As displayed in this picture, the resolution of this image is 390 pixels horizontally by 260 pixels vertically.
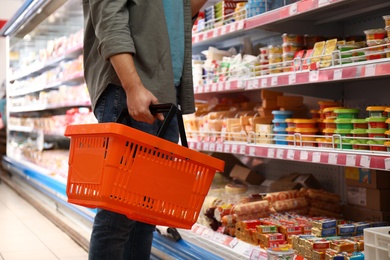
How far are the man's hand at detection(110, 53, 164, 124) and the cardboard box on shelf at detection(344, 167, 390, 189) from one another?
138 centimetres

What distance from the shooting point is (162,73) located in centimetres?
192

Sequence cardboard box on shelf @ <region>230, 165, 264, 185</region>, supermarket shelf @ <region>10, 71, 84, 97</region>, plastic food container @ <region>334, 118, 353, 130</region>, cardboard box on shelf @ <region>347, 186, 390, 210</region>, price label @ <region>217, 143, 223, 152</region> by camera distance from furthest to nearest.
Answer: supermarket shelf @ <region>10, 71, 84, 97</region> → cardboard box on shelf @ <region>230, 165, 264, 185</region> → price label @ <region>217, 143, 223, 152</region> → cardboard box on shelf @ <region>347, 186, 390, 210</region> → plastic food container @ <region>334, 118, 353, 130</region>

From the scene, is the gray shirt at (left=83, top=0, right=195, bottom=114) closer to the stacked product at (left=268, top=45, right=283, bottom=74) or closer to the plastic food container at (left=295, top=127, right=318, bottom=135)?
the plastic food container at (left=295, top=127, right=318, bottom=135)

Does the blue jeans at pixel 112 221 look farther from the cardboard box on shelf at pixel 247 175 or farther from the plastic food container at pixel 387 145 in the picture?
the cardboard box on shelf at pixel 247 175

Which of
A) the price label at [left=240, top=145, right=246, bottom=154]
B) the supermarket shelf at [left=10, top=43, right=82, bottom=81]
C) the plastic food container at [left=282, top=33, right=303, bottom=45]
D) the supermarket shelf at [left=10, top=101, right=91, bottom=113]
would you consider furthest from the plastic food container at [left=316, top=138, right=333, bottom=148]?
the supermarket shelf at [left=10, top=43, right=82, bottom=81]

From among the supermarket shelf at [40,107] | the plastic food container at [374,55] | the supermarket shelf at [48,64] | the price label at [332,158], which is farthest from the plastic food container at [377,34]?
the supermarket shelf at [48,64]

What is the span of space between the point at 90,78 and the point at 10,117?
7.50 m

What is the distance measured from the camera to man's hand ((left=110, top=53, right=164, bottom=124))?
1765mm

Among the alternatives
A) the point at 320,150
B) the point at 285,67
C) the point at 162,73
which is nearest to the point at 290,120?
the point at 285,67

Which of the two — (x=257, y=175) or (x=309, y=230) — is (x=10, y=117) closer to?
(x=257, y=175)

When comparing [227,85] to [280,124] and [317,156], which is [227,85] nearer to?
[280,124]

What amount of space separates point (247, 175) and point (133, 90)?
2.03 metres

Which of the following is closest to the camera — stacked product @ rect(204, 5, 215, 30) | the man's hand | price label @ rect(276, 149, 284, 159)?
the man's hand

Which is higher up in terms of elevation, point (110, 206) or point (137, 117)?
point (137, 117)
